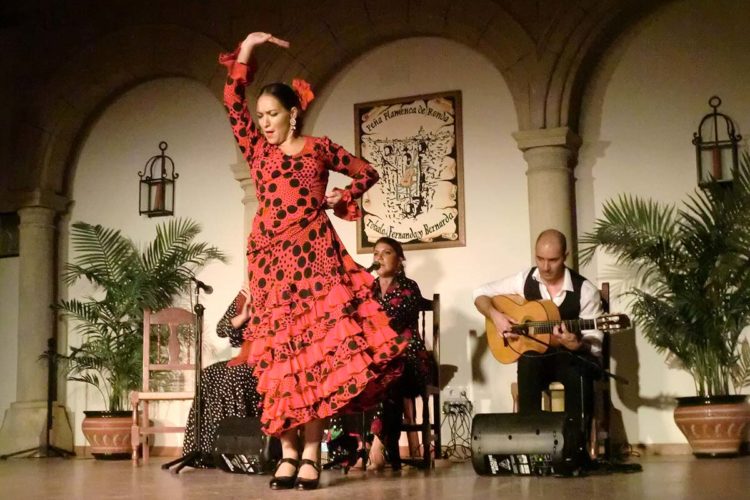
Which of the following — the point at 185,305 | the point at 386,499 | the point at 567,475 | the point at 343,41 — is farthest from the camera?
the point at 185,305

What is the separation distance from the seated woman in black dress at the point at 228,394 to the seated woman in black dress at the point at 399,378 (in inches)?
24.8

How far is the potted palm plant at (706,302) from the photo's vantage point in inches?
220

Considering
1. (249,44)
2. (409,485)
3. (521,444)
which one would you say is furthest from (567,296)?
(249,44)

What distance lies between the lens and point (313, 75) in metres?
7.19

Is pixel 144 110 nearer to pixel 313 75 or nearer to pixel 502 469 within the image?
pixel 313 75

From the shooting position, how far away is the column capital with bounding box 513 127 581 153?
6.37 m

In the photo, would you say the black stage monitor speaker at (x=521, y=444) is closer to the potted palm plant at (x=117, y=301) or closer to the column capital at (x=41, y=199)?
the potted palm plant at (x=117, y=301)

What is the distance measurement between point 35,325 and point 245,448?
149 inches

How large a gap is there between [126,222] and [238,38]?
1677 millimetres

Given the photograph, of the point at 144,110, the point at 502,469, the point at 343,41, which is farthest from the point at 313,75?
the point at 502,469

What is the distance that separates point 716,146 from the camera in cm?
627

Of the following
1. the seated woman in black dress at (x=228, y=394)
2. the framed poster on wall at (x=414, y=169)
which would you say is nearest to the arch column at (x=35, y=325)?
the seated woman in black dress at (x=228, y=394)

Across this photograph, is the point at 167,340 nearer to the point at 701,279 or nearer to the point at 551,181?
the point at 551,181

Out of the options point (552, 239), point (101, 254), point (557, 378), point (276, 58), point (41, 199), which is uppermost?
point (276, 58)
